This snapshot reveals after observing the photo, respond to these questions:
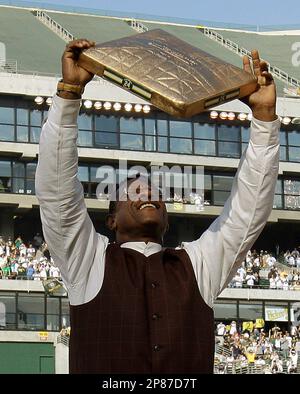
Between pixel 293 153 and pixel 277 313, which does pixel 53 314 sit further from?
pixel 293 153

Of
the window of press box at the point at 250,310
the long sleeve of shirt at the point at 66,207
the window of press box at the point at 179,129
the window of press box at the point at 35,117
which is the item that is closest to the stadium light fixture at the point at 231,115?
the window of press box at the point at 179,129

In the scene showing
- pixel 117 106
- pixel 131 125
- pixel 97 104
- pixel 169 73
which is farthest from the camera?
pixel 131 125

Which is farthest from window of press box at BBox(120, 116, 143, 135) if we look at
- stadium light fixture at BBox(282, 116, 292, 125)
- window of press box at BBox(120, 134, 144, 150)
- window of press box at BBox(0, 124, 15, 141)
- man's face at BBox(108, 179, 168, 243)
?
man's face at BBox(108, 179, 168, 243)

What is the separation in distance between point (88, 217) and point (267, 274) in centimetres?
3795

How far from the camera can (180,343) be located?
15.4 ft

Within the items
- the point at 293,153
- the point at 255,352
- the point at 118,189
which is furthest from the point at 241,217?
the point at 293,153

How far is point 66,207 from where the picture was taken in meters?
4.75

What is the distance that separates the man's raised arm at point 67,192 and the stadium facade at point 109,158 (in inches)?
1368

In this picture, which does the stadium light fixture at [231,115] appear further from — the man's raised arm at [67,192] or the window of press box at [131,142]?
the man's raised arm at [67,192]

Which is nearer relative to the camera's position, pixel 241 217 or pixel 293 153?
pixel 241 217

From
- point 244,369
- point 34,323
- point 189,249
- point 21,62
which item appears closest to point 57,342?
point 34,323

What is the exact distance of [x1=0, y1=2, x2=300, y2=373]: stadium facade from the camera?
40438 millimetres

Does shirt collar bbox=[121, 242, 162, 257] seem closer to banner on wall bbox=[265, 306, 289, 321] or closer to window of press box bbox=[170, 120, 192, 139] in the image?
banner on wall bbox=[265, 306, 289, 321]

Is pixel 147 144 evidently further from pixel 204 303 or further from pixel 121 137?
pixel 204 303
